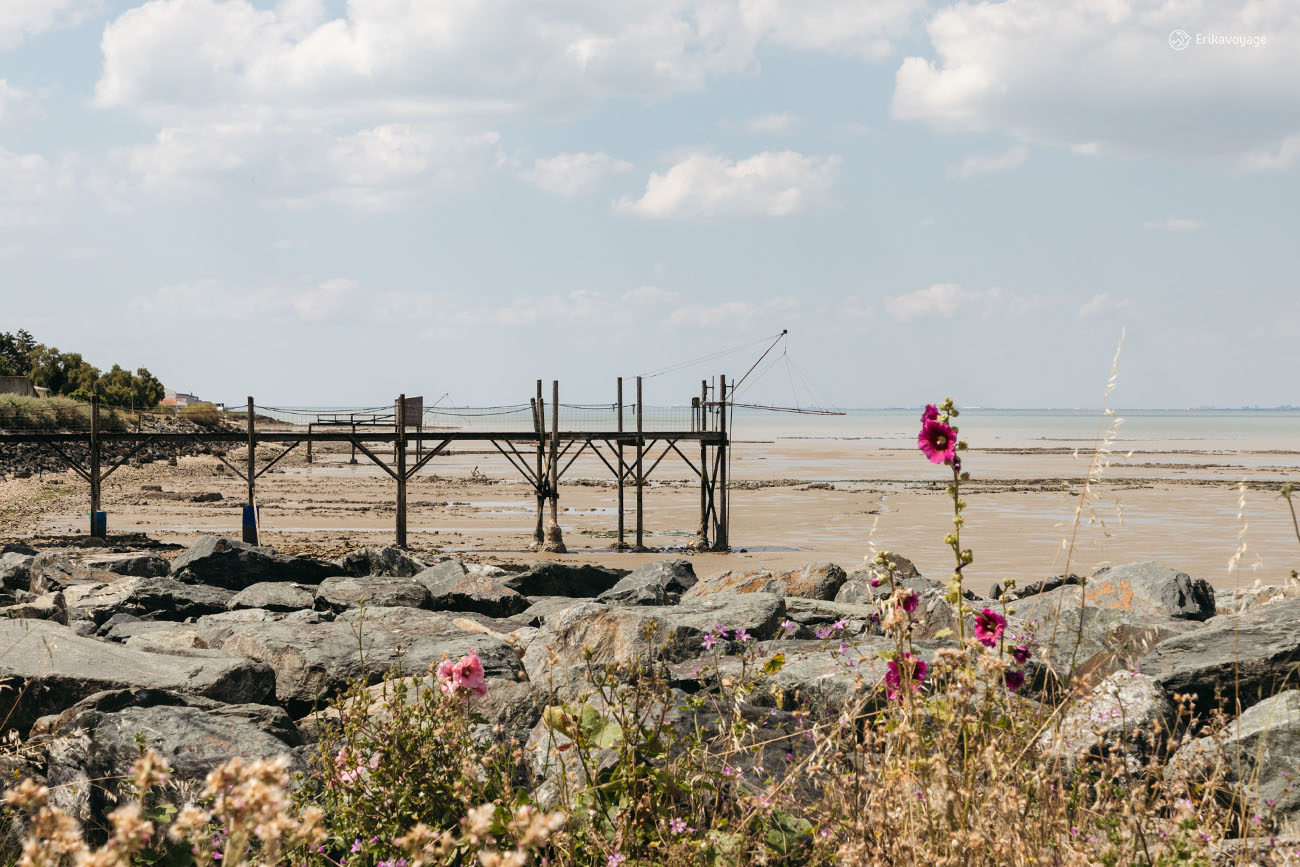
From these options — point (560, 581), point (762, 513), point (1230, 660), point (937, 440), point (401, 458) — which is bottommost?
point (762, 513)

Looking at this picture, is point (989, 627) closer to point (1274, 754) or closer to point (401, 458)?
point (1274, 754)

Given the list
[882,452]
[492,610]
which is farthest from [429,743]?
[882,452]

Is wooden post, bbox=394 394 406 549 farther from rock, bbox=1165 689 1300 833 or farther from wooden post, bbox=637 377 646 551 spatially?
rock, bbox=1165 689 1300 833

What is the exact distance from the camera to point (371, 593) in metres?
11.6

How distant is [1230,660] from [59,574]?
12274 millimetres

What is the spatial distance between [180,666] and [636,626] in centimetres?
280

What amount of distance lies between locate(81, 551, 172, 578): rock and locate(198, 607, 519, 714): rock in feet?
22.5

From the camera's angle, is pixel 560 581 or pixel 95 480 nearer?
pixel 560 581

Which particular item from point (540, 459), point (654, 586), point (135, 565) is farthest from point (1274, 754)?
point (540, 459)

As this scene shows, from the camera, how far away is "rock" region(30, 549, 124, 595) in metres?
11.9

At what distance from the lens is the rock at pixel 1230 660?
5.59 meters

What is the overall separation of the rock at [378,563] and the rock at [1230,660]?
36.5 feet

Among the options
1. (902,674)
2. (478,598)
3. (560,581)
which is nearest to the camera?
(902,674)

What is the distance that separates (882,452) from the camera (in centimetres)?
8162
